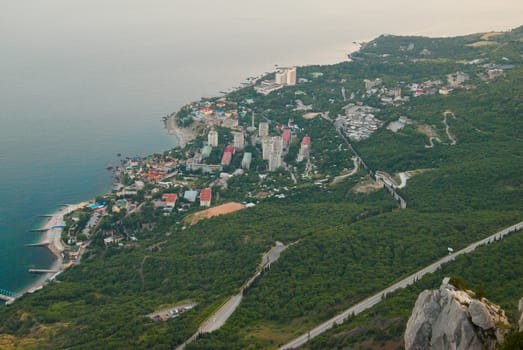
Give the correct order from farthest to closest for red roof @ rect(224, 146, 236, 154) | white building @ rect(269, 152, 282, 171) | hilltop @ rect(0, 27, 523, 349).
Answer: red roof @ rect(224, 146, 236, 154)
white building @ rect(269, 152, 282, 171)
hilltop @ rect(0, 27, 523, 349)

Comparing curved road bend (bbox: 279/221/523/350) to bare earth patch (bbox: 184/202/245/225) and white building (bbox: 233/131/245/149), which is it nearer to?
bare earth patch (bbox: 184/202/245/225)

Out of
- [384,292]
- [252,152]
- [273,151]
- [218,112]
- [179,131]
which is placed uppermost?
[384,292]

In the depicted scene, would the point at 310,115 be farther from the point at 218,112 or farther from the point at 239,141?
the point at 239,141

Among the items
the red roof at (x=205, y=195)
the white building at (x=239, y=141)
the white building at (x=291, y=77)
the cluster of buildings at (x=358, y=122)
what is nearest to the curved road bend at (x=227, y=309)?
the red roof at (x=205, y=195)

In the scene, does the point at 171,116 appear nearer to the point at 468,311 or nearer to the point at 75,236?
the point at 75,236

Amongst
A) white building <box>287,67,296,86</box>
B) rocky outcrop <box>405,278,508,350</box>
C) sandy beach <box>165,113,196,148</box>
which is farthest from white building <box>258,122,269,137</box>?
rocky outcrop <box>405,278,508,350</box>

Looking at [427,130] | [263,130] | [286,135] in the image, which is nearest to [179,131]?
[263,130]
